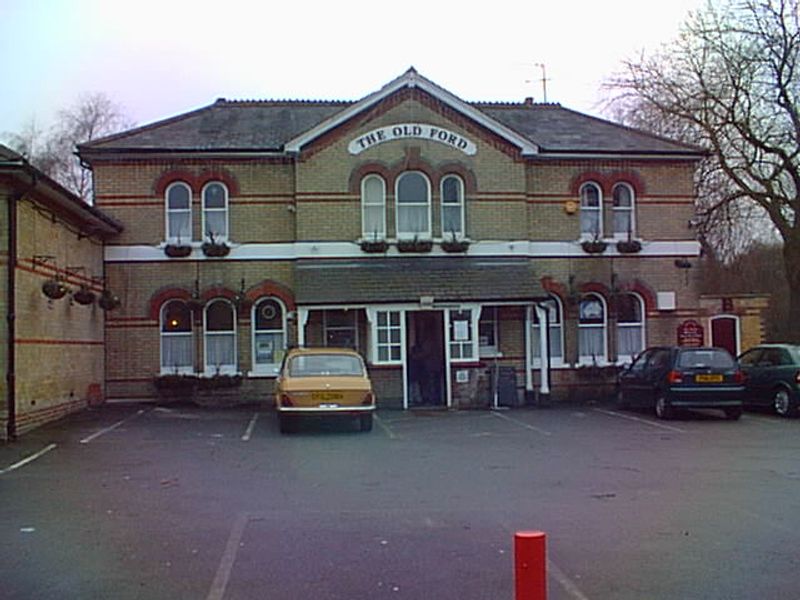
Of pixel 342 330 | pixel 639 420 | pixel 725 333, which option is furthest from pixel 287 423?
pixel 725 333

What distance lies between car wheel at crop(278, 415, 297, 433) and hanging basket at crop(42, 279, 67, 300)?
4753 mm

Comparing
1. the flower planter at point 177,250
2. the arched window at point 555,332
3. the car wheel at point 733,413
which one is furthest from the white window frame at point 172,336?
the car wheel at point 733,413

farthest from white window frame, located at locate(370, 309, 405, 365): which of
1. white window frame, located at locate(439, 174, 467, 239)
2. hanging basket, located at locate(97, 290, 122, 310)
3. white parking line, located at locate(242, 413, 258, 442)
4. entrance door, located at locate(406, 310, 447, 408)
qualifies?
hanging basket, located at locate(97, 290, 122, 310)

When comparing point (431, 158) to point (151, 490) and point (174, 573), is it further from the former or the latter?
point (174, 573)

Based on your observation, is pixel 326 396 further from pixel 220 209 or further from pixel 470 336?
pixel 220 209

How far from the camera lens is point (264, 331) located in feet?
80.7

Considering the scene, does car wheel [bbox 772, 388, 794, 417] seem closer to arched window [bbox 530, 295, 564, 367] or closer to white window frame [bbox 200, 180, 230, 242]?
arched window [bbox 530, 295, 564, 367]

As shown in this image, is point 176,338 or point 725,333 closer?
point 176,338

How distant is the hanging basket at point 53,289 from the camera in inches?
711

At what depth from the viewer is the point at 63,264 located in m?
20.2

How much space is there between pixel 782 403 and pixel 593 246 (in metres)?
6.56

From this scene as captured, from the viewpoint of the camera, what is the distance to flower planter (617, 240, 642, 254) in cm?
2573

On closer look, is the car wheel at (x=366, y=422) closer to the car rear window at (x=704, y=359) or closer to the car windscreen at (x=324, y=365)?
the car windscreen at (x=324, y=365)

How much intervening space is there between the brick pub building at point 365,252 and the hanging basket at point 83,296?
282 cm
